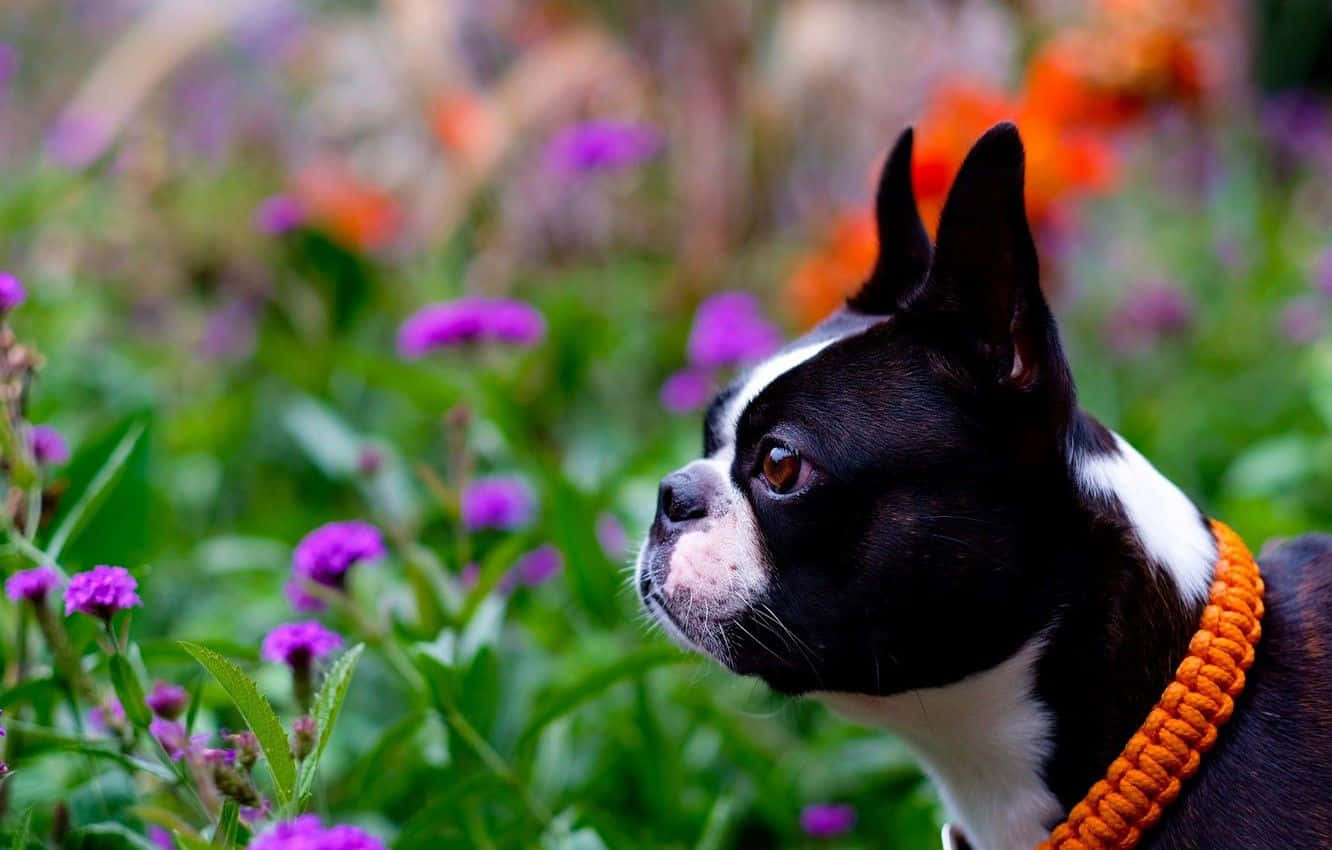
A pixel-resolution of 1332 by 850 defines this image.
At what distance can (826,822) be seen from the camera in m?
1.87

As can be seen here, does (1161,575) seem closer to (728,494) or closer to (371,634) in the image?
(728,494)

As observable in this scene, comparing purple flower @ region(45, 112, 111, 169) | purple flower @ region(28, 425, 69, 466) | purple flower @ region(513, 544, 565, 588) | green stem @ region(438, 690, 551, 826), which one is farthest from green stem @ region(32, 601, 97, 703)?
purple flower @ region(45, 112, 111, 169)

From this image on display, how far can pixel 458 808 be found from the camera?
1.58m

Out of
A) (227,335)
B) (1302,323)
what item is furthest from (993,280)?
(227,335)

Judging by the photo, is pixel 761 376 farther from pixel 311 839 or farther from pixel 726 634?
pixel 311 839

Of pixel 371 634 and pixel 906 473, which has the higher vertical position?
pixel 906 473

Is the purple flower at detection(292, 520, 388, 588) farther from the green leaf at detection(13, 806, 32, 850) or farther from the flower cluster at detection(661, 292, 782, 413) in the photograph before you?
the flower cluster at detection(661, 292, 782, 413)

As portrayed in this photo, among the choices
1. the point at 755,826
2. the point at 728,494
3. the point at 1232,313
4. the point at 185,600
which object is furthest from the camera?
the point at 1232,313

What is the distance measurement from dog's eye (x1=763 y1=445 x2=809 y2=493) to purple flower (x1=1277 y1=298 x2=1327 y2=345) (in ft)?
7.28

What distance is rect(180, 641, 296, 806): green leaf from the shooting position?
1.07 metres

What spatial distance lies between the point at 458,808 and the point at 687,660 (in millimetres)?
317

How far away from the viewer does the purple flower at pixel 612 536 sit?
7.89 ft

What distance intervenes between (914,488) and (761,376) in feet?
0.80

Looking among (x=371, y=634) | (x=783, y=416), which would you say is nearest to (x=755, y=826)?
(x=371, y=634)
